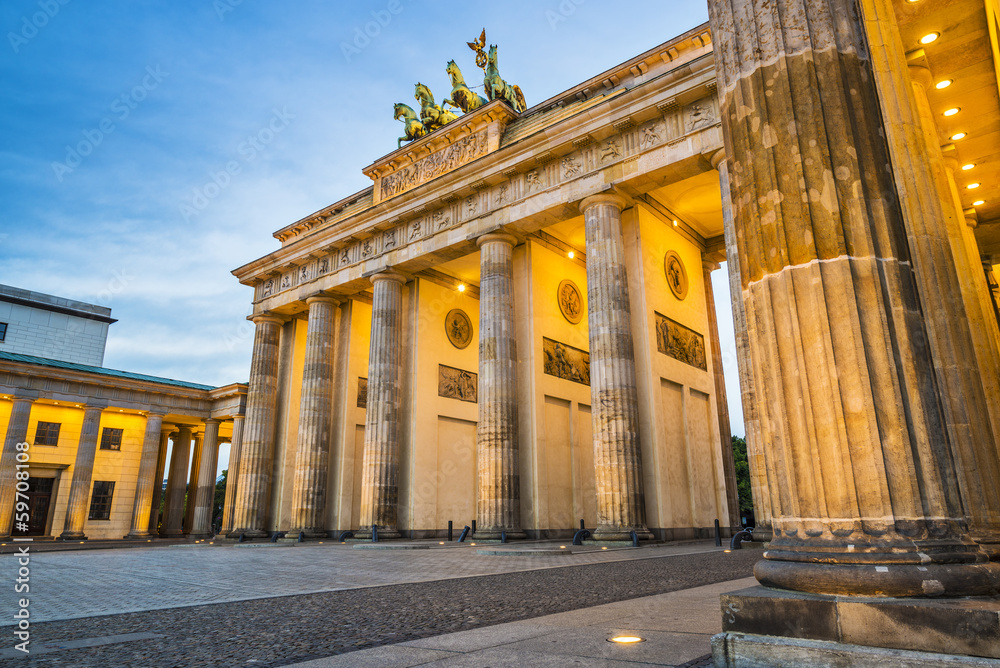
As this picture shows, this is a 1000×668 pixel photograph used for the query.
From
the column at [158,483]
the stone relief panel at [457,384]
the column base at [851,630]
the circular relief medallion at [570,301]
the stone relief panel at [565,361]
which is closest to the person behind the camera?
the column base at [851,630]

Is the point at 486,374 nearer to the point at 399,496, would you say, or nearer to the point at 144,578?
the point at 399,496

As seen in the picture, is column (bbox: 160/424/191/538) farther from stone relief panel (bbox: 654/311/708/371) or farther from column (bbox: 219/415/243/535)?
stone relief panel (bbox: 654/311/708/371)

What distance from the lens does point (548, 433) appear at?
2230 centimetres

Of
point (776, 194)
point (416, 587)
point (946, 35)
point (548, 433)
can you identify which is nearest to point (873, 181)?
point (776, 194)

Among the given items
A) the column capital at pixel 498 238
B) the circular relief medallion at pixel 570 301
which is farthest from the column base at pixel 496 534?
the column capital at pixel 498 238

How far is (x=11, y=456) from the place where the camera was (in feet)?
102

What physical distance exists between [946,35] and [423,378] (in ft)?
68.4

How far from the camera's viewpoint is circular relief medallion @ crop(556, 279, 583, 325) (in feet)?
80.5

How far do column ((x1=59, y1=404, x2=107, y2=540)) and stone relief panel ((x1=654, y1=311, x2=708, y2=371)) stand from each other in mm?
32709

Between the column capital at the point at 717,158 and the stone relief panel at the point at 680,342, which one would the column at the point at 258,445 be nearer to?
the stone relief panel at the point at 680,342

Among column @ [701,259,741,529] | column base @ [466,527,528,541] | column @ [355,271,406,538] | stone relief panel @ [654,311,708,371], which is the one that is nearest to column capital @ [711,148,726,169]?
stone relief panel @ [654,311,708,371]

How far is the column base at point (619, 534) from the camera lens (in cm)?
1628

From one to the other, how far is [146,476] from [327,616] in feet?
129

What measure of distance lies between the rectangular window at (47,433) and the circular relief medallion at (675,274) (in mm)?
35927
